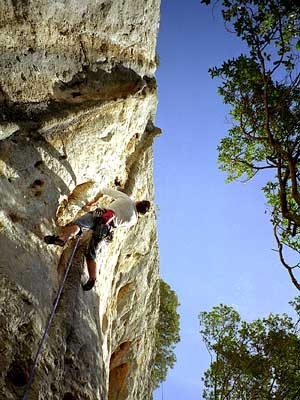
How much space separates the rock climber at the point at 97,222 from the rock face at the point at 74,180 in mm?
245

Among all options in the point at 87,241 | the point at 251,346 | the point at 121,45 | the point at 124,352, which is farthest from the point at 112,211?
the point at 251,346

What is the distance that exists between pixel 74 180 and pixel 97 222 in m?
1.07

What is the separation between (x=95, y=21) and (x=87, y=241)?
5.52 metres

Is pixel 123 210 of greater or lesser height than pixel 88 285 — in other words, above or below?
above

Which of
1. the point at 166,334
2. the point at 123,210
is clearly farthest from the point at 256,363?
the point at 123,210

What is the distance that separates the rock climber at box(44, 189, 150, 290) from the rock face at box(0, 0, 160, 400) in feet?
0.80

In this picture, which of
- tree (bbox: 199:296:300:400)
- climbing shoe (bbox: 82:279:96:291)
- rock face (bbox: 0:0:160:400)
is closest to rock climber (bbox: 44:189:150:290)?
climbing shoe (bbox: 82:279:96:291)

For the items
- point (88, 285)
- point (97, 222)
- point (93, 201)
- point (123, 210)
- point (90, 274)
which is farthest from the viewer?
point (93, 201)

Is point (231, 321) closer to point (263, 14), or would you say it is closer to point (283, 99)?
point (283, 99)

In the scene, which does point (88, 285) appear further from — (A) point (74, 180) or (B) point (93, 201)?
(B) point (93, 201)

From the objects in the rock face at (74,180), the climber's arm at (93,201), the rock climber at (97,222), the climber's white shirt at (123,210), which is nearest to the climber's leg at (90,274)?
the rock climber at (97,222)

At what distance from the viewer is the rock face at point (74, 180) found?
5586 mm

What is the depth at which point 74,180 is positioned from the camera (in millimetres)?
8094

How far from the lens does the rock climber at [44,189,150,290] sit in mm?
6967
